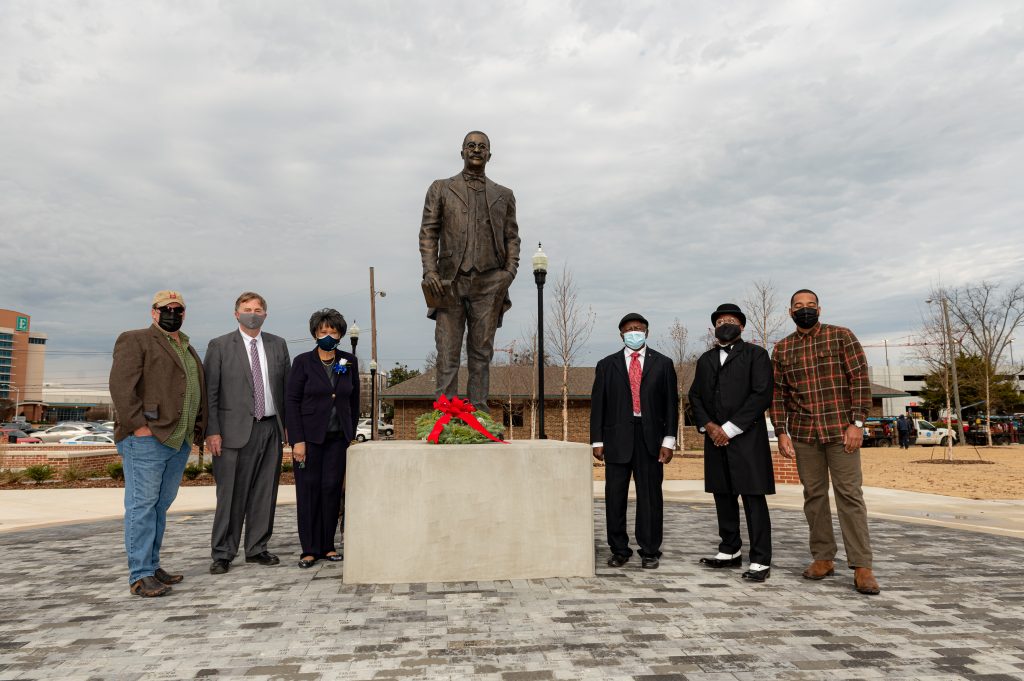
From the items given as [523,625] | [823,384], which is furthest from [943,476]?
[523,625]

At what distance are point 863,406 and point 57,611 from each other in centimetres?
528

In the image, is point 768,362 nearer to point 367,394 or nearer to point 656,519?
point 656,519

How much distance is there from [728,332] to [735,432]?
76 centimetres

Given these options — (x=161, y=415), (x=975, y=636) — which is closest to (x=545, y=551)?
(x=975, y=636)

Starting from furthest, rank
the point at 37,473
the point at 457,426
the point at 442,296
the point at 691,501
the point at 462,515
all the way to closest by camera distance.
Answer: the point at 37,473 < the point at 691,501 < the point at 442,296 < the point at 457,426 < the point at 462,515

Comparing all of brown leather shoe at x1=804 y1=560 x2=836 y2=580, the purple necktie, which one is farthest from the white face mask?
the purple necktie

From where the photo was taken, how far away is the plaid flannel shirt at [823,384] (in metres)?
4.42

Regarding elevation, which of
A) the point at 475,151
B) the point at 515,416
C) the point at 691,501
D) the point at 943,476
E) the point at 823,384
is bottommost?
the point at 943,476

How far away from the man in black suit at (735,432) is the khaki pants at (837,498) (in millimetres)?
278

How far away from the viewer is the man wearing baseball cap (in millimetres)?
4125

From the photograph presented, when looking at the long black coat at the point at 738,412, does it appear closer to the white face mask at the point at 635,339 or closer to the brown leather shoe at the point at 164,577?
the white face mask at the point at 635,339

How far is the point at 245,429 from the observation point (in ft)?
15.9

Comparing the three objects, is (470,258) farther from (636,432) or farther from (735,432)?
(735,432)

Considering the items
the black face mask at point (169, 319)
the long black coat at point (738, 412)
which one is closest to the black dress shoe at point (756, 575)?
the long black coat at point (738, 412)
